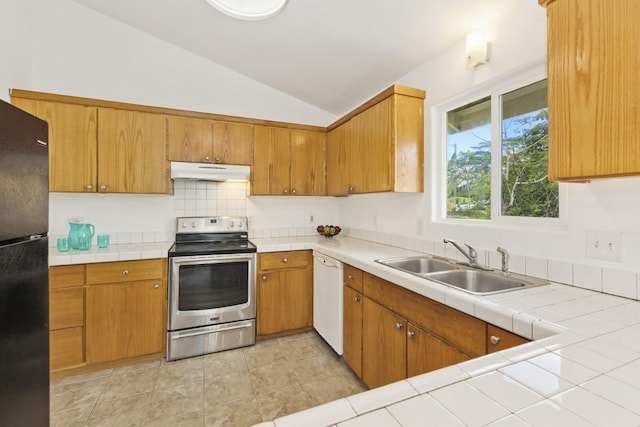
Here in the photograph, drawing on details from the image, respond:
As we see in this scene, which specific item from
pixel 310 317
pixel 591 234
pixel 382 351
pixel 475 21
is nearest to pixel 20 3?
pixel 475 21

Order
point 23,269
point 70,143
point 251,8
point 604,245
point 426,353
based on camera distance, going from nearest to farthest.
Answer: point 23,269 < point 604,245 < point 426,353 < point 251,8 < point 70,143

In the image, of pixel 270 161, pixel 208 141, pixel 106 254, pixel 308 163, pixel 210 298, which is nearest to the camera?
pixel 106 254

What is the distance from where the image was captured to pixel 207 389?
6.59ft

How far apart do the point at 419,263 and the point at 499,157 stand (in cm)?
87

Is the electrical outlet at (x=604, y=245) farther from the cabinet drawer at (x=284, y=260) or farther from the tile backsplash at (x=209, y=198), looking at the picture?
the tile backsplash at (x=209, y=198)

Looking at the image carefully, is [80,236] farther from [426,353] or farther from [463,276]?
[463,276]

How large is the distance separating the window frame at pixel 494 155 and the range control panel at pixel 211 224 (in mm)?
1928

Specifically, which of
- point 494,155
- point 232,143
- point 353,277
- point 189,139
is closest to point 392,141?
point 494,155

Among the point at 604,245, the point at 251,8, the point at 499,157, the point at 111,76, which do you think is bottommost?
the point at 604,245

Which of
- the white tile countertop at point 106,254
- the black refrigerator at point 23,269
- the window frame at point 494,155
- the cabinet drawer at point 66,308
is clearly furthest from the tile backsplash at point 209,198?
the window frame at point 494,155

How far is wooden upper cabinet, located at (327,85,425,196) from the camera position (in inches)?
85.6

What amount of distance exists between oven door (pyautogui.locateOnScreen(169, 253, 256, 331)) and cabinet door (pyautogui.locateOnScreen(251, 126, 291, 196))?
78cm

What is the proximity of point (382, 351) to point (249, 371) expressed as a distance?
3.64ft

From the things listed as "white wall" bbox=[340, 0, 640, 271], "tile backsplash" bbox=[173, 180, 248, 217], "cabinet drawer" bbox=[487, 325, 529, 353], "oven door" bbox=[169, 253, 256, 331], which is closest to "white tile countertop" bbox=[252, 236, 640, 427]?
"cabinet drawer" bbox=[487, 325, 529, 353]
